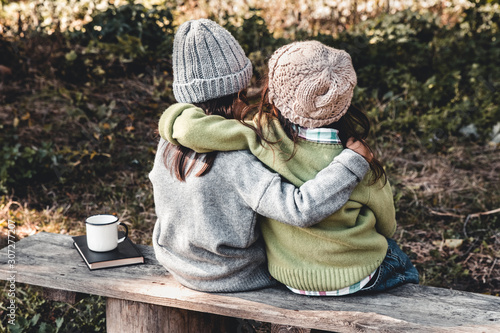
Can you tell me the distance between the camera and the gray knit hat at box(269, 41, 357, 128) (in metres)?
1.62

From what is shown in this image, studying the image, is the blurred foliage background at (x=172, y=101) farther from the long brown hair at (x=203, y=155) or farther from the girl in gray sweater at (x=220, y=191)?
the long brown hair at (x=203, y=155)

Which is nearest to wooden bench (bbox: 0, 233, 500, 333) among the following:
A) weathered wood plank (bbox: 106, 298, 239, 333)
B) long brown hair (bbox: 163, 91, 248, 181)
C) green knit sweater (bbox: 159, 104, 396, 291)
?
weathered wood plank (bbox: 106, 298, 239, 333)

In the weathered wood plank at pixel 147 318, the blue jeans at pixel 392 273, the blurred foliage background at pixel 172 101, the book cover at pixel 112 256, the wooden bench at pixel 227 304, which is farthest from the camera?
the blurred foliage background at pixel 172 101

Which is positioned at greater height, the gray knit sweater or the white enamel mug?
the gray knit sweater

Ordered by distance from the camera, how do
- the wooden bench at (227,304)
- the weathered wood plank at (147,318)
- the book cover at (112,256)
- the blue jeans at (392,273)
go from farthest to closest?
the book cover at (112,256) → the weathered wood plank at (147,318) → the blue jeans at (392,273) → the wooden bench at (227,304)

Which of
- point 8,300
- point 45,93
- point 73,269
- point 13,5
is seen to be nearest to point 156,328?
point 73,269

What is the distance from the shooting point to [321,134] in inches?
68.2

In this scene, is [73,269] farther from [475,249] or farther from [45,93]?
[45,93]

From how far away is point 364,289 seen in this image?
189 centimetres

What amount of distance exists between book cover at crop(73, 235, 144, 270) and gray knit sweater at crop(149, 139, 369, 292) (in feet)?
0.71

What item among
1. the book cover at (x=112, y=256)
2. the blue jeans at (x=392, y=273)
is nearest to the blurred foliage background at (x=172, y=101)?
the book cover at (x=112, y=256)

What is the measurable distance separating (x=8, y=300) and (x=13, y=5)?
4.32m

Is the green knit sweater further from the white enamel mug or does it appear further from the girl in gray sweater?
the white enamel mug

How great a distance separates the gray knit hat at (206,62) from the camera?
1793 millimetres
